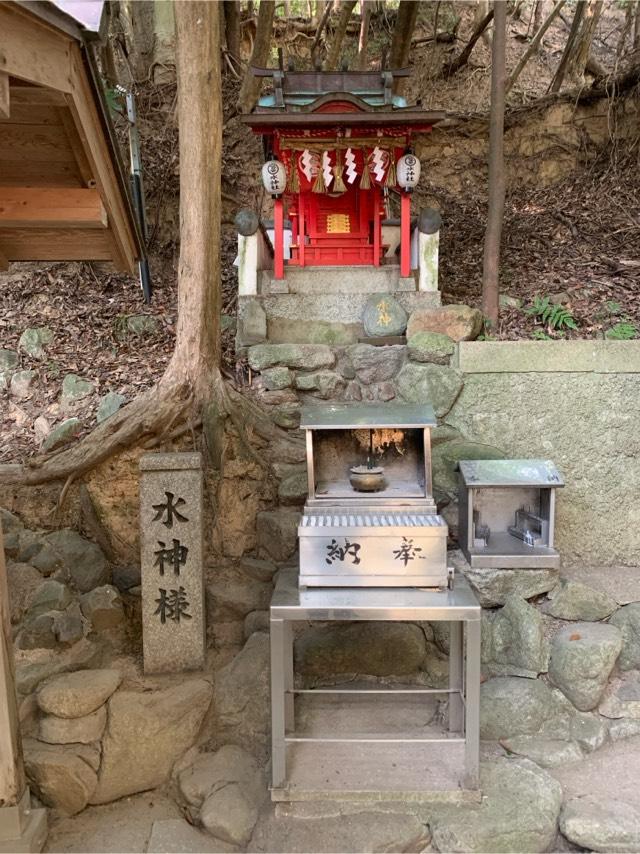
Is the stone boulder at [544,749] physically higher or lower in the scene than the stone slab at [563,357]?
lower

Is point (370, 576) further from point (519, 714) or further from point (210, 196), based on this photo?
point (210, 196)

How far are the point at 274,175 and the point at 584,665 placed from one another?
5614mm

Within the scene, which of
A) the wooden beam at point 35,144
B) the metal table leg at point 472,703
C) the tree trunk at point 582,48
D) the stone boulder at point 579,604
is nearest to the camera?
the wooden beam at point 35,144

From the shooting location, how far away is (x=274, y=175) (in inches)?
254

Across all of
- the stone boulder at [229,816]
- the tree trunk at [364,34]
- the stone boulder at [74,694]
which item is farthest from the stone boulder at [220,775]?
the tree trunk at [364,34]

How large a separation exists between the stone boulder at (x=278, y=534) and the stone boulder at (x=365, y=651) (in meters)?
0.79

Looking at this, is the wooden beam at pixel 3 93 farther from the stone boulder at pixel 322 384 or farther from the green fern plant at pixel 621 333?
the green fern plant at pixel 621 333

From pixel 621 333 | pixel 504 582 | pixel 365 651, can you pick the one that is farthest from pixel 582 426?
pixel 365 651

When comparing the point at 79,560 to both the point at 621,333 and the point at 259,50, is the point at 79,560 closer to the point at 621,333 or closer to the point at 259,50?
the point at 621,333

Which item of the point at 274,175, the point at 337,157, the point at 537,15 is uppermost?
the point at 537,15

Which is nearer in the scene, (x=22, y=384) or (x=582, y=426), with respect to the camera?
(x=582, y=426)

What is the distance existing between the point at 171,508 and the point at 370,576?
1401 mm

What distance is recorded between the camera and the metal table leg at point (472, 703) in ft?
9.39

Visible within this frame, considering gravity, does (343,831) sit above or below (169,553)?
below
